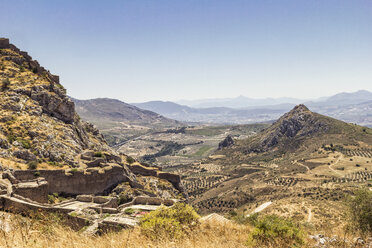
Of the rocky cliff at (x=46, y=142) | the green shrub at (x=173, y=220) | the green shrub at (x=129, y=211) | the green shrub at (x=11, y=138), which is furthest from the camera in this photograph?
the green shrub at (x=11, y=138)

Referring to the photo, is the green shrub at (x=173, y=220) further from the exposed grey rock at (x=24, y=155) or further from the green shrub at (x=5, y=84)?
the green shrub at (x=5, y=84)

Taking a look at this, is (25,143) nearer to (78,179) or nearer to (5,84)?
(78,179)

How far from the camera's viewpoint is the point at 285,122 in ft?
622

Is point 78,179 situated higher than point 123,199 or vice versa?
point 78,179

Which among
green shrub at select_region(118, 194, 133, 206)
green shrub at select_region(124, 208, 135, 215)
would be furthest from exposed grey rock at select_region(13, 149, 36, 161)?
green shrub at select_region(124, 208, 135, 215)

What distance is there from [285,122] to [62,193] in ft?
596

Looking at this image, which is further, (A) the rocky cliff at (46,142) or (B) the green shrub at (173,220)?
(A) the rocky cliff at (46,142)

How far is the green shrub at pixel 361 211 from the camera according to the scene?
22281 mm

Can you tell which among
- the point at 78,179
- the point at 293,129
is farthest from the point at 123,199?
the point at 293,129

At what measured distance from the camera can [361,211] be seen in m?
22.9

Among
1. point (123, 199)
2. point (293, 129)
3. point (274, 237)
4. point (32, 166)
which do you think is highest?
point (32, 166)

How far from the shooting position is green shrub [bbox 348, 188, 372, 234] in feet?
73.1

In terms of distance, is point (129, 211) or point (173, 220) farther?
point (129, 211)

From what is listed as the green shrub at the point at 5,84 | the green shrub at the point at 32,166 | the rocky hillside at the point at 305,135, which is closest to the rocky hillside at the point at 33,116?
the green shrub at the point at 5,84
